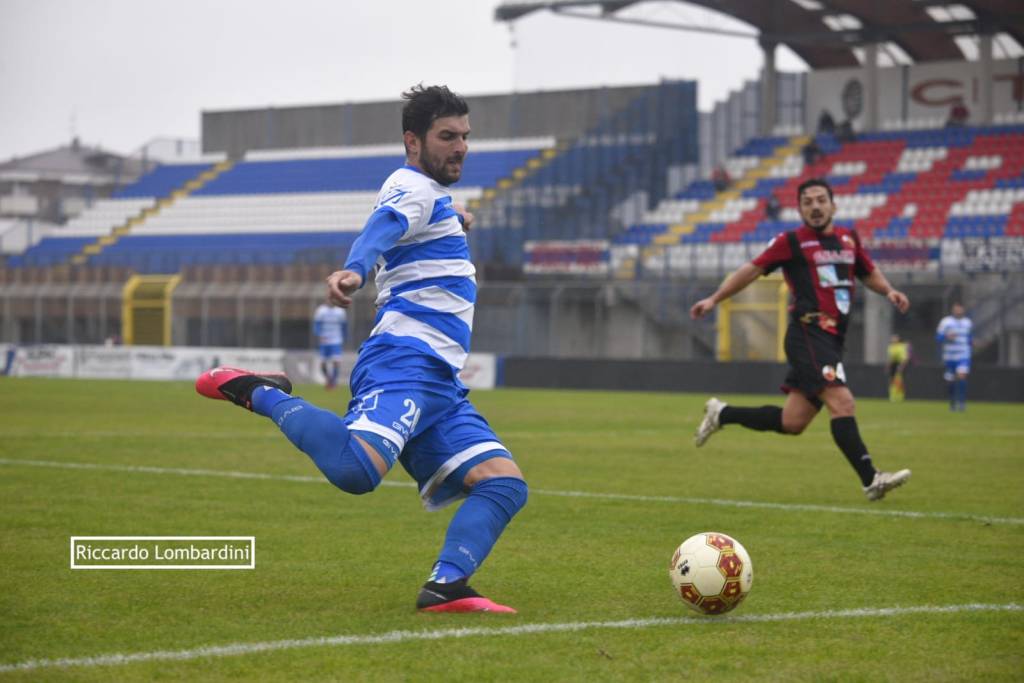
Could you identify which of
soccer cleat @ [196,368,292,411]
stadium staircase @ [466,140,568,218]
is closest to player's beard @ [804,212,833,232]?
soccer cleat @ [196,368,292,411]

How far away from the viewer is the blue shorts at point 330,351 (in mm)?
32375

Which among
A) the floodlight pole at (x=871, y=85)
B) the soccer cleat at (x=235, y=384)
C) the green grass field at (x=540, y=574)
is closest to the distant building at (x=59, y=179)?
the floodlight pole at (x=871, y=85)

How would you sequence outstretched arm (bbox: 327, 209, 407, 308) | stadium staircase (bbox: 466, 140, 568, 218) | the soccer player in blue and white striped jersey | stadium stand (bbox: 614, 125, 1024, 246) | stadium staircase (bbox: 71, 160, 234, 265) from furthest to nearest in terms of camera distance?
stadium staircase (bbox: 71, 160, 234, 265) → stadium staircase (bbox: 466, 140, 568, 218) → stadium stand (bbox: 614, 125, 1024, 246) → the soccer player in blue and white striped jersey → outstretched arm (bbox: 327, 209, 407, 308)

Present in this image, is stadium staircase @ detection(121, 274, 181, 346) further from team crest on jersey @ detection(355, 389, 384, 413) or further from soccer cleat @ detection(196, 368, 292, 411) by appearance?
team crest on jersey @ detection(355, 389, 384, 413)

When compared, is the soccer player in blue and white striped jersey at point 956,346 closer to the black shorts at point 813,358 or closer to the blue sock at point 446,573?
the black shorts at point 813,358

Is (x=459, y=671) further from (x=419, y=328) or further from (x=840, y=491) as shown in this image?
(x=840, y=491)

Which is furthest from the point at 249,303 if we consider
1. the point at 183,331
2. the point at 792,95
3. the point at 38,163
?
the point at 38,163

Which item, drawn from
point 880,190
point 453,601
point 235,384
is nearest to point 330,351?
point 880,190

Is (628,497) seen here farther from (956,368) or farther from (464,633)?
(956,368)

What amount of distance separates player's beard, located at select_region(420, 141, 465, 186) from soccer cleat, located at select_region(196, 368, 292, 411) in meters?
1.08

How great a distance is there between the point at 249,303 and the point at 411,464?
36.7 meters

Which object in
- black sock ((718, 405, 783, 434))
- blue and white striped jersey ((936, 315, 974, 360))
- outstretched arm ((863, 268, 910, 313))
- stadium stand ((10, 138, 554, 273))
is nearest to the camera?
outstretched arm ((863, 268, 910, 313))

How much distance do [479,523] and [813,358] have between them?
5329 millimetres

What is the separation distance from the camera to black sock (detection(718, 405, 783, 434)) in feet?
37.6
